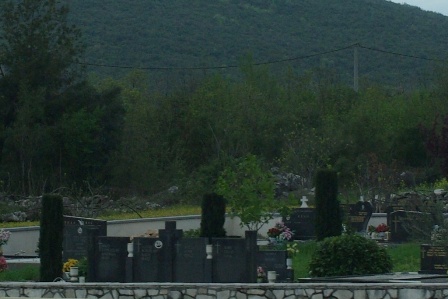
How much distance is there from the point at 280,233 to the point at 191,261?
8174 mm

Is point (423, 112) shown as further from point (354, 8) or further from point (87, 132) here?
point (354, 8)

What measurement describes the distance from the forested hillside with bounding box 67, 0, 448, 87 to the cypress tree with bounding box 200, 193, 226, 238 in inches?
2301

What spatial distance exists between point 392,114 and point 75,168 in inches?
624

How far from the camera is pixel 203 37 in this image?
324 feet

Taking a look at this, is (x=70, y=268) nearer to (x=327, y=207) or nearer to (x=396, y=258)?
Result: (x=327, y=207)

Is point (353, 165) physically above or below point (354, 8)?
below

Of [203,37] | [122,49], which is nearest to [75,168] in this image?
[122,49]

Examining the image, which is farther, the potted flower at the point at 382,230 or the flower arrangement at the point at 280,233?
the potted flower at the point at 382,230

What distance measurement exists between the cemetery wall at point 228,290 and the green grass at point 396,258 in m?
3.58

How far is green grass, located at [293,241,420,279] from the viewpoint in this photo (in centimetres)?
2083

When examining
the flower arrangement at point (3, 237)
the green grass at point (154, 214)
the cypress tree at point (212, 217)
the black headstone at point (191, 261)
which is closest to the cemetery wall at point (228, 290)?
the black headstone at point (191, 261)

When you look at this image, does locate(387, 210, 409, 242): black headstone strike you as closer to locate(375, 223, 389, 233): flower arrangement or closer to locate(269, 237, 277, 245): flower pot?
locate(375, 223, 389, 233): flower arrangement

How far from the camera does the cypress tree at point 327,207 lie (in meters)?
24.5

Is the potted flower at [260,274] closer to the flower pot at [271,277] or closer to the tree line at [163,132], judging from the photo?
the flower pot at [271,277]
